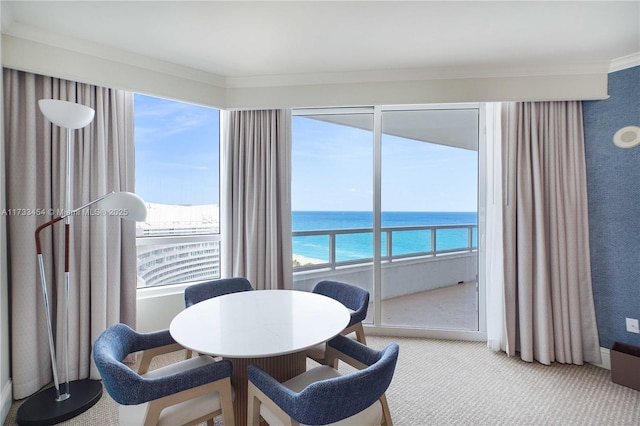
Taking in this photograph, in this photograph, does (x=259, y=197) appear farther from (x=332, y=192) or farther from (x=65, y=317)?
(x=65, y=317)

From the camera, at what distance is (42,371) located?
7.26 ft

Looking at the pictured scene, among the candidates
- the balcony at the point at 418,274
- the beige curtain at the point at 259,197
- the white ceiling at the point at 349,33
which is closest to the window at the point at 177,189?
the beige curtain at the point at 259,197

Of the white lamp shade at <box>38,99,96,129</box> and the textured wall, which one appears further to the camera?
the textured wall

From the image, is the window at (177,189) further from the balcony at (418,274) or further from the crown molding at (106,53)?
the balcony at (418,274)

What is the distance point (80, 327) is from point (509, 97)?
3.88 metres

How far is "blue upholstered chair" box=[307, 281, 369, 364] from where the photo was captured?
2.15 metres

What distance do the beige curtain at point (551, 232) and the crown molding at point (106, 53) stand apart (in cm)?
275

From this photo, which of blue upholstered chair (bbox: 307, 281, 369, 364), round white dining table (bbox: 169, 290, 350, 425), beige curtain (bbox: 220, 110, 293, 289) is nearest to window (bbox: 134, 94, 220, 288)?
beige curtain (bbox: 220, 110, 293, 289)

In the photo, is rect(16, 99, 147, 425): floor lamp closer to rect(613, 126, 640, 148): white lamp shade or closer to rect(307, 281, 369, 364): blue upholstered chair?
rect(307, 281, 369, 364): blue upholstered chair

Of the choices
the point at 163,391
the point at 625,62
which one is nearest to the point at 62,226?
the point at 163,391

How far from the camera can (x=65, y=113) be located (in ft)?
6.12

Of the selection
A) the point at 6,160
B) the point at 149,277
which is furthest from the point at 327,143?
the point at 6,160

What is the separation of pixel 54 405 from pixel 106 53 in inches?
95.8

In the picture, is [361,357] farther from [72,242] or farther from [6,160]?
[6,160]
